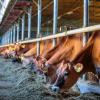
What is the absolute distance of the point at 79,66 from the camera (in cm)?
396

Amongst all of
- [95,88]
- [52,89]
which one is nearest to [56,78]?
[52,89]

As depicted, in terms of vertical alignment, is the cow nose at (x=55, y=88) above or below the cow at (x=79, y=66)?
below

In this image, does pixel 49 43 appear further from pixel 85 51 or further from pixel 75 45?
pixel 85 51

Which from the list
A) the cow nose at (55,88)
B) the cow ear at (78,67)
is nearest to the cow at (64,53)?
the cow nose at (55,88)

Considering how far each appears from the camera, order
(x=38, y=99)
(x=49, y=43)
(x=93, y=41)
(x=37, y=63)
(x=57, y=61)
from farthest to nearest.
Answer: (x=49, y=43), (x=37, y=63), (x=57, y=61), (x=93, y=41), (x=38, y=99)

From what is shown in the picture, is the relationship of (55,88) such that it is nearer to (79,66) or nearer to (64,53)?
(79,66)

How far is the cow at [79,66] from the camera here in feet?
13.0

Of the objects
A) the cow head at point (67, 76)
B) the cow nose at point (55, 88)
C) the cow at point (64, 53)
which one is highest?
the cow at point (64, 53)

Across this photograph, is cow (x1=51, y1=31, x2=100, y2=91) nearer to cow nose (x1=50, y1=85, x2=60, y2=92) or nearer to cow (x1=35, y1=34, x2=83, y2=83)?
cow nose (x1=50, y1=85, x2=60, y2=92)

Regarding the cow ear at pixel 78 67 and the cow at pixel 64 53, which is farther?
the cow at pixel 64 53

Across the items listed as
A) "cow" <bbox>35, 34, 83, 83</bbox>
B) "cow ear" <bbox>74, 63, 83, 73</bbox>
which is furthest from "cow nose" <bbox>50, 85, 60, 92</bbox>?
"cow ear" <bbox>74, 63, 83, 73</bbox>

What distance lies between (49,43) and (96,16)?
7316mm

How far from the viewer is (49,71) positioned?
4285 mm

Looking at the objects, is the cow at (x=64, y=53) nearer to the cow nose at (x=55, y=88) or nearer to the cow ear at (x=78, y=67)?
the cow nose at (x=55, y=88)
